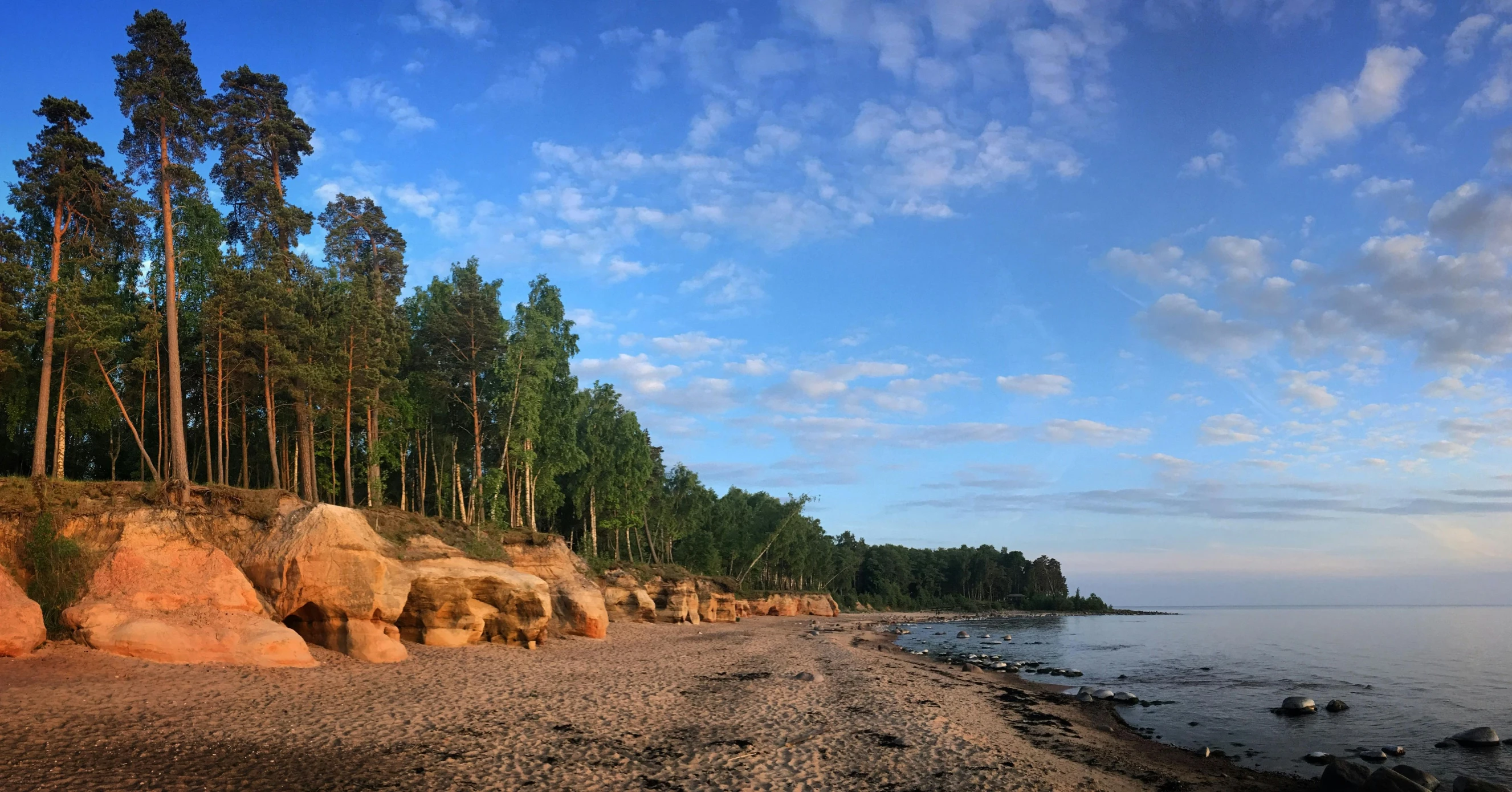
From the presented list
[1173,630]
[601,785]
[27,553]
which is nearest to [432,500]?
[27,553]

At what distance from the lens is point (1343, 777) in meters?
14.2

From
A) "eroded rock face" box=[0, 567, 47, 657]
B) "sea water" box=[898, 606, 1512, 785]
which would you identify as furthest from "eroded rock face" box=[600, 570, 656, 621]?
"eroded rock face" box=[0, 567, 47, 657]

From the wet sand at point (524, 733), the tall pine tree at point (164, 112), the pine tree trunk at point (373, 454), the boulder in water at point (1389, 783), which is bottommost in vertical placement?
A: the boulder in water at point (1389, 783)

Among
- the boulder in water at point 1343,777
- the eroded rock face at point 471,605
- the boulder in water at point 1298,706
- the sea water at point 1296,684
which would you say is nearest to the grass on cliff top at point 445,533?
the eroded rock face at point 471,605

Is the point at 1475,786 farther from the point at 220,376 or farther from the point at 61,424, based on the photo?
the point at 61,424

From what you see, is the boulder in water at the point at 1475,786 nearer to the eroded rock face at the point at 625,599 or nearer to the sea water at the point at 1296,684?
the sea water at the point at 1296,684

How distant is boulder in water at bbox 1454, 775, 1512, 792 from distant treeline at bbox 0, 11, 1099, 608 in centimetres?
3170

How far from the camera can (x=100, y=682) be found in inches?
536

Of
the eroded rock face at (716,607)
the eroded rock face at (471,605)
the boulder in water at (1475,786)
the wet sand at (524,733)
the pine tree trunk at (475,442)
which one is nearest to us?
the wet sand at (524,733)

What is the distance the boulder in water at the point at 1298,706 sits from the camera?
76.6 ft

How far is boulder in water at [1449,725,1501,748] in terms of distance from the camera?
60.6 feet

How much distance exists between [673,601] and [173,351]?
3348 cm

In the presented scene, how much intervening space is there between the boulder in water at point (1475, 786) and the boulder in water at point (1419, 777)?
34 cm

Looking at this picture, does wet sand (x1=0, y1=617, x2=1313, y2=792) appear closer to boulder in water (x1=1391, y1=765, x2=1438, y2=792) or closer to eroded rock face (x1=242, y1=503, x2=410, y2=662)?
eroded rock face (x1=242, y1=503, x2=410, y2=662)
